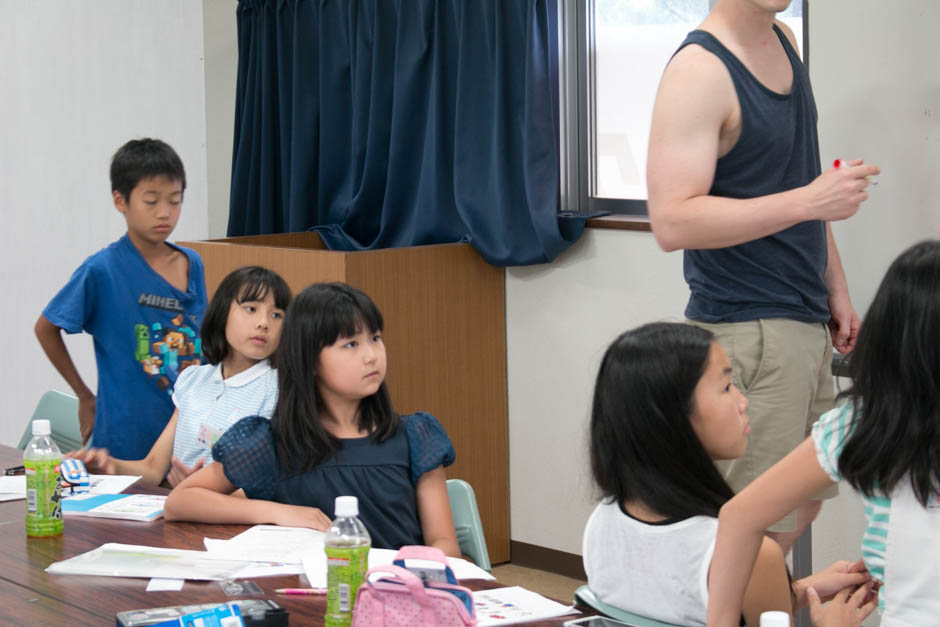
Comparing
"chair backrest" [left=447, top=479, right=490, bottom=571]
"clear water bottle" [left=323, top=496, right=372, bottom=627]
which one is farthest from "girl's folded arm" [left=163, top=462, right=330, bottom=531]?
"clear water bottle" [left=323, top=496, right=372, bottom=627]

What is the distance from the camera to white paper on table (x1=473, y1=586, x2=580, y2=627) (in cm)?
162

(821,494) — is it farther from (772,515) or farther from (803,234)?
(772,515)

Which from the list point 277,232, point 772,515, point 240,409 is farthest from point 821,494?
point 277,232

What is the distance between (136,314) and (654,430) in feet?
5.69

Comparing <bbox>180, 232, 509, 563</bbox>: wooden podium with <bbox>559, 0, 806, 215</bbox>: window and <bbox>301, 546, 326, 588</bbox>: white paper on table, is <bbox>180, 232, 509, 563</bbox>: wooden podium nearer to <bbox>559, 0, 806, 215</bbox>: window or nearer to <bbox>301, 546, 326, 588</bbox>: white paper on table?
<bbox>559, 0, 806, 215</bbox>: window

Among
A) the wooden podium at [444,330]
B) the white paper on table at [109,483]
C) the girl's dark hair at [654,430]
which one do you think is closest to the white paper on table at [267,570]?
the girl's dark hair at [654,430]

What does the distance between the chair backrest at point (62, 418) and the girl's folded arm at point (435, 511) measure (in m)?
1.30

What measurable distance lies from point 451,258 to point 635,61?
903mm

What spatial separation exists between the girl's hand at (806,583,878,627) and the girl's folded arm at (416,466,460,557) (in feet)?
2.52

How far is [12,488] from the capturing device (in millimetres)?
2434

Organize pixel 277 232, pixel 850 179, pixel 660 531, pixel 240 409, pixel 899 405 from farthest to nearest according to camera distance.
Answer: pixel 277 232 < pixel 240 409 < pixel 850 179 < pixel 660 531 < pixel 899 405

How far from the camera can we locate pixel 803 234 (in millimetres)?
2004

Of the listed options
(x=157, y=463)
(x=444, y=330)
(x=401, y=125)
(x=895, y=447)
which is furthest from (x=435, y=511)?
(x=401, y=125)

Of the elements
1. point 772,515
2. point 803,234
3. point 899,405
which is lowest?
point 772,515
